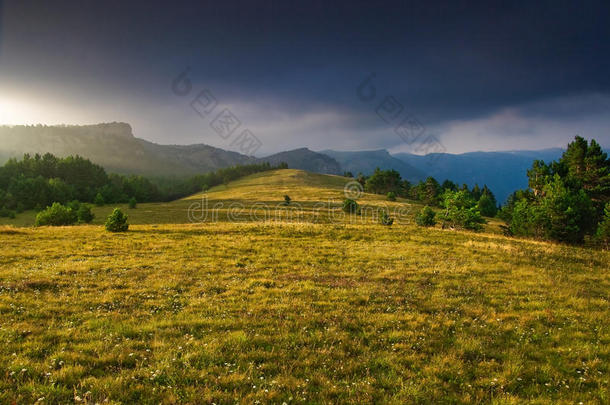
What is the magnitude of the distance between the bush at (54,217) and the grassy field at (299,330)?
29668mm

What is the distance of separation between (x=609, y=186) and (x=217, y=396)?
258ft

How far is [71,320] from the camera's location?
351 inches

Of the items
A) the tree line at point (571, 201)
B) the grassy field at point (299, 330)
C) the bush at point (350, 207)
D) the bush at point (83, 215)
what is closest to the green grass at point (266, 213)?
the bush at point (83, 215)

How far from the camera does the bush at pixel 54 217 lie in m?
40.4

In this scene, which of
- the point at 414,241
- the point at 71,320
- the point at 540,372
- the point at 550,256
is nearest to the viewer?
the point at 540,372

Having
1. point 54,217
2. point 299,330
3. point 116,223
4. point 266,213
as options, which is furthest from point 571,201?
point 54,217

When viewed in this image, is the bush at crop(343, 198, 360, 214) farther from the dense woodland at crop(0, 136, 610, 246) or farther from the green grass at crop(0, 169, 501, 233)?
the green grass at crop(0, 169, 501, 233)

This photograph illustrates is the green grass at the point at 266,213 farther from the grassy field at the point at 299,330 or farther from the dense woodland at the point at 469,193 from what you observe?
the grassy field at the point at 299,330

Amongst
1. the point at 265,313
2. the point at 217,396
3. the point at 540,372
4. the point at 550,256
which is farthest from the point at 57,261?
the point at 550,256

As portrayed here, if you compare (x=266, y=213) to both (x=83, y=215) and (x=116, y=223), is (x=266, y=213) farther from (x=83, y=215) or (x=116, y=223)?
(x=116, y=223)

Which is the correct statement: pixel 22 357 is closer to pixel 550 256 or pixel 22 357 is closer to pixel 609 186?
pixel 550 256

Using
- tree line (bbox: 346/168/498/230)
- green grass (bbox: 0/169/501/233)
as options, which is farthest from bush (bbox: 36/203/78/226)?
tree line (bbox: 346/168/498/230)

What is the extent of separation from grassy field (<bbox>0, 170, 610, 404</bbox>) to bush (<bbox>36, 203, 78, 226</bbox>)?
97.3 feet

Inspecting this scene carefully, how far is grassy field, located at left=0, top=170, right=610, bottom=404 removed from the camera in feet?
19.2
